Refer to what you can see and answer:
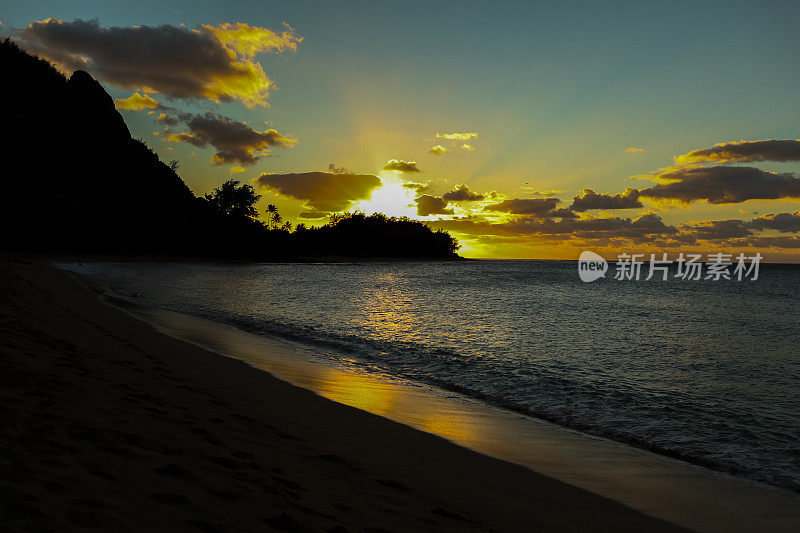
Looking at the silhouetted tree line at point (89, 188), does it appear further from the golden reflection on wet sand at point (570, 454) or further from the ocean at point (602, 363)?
the golden reflection on wet sand at point (570, 454)

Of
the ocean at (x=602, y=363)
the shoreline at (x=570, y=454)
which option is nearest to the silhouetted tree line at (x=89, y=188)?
the ocean at (x=602, y=363)

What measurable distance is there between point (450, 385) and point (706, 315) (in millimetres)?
33644

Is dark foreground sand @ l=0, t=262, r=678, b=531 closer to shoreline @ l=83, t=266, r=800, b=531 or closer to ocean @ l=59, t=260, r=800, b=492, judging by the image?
shoreline @ l=83, t=266, r=800, b=531

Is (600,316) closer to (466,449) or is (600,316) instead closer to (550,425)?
(550,425)

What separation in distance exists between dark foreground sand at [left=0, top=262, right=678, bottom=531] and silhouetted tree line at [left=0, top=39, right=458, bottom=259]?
12336cm

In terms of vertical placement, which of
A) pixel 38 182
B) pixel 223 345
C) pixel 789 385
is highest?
pixel 38 182

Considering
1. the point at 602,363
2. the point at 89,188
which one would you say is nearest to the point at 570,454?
the point at 602,363

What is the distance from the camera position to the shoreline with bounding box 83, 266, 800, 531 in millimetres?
5977

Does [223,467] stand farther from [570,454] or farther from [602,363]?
[602,363]

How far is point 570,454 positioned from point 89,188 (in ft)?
539

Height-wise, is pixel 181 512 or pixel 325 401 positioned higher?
pixel 181 512

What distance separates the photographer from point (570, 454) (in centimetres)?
782

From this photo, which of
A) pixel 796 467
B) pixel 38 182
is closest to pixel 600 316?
pixel 796 467

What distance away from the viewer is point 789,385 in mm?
14320
